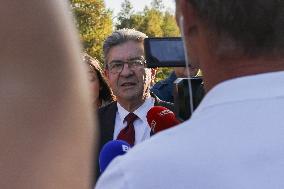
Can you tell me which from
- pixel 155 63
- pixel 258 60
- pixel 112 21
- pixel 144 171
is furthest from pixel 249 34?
pixel 112 21

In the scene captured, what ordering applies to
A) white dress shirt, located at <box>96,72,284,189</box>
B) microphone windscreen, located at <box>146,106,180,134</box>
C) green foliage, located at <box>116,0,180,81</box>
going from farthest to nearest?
green foliage, located at <box>116,0,180,81</box>, microphone windscreen, located at <box>146,106,180,134</box>, white dress shirt, located at <box>96,72,284,189</box>

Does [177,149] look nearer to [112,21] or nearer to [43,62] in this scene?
[43,62]

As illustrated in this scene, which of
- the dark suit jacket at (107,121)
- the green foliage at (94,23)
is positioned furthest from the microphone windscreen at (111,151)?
the green foliage at (94,23)

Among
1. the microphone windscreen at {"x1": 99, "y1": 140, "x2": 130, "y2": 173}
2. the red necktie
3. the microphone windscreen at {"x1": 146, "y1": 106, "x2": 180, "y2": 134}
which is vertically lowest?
the red necktie

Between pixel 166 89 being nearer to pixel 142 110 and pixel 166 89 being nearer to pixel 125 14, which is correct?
pixel 142 110

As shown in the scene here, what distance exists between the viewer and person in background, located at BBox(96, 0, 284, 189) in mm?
960

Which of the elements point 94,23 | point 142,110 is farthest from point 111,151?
point 94,23

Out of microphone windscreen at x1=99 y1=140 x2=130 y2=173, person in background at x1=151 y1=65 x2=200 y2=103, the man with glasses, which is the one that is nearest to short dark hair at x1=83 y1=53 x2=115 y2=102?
the man with glasses

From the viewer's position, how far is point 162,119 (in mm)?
2957

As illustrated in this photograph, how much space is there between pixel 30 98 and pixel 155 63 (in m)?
1.46

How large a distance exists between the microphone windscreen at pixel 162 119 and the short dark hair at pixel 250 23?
1.77 meters

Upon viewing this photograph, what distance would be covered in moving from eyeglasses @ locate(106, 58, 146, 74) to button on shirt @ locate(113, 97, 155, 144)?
0.88 ft

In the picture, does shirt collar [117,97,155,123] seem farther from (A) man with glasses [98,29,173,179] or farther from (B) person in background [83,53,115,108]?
(B) person in background [83,53,115,108]

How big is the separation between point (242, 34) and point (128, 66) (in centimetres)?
298
